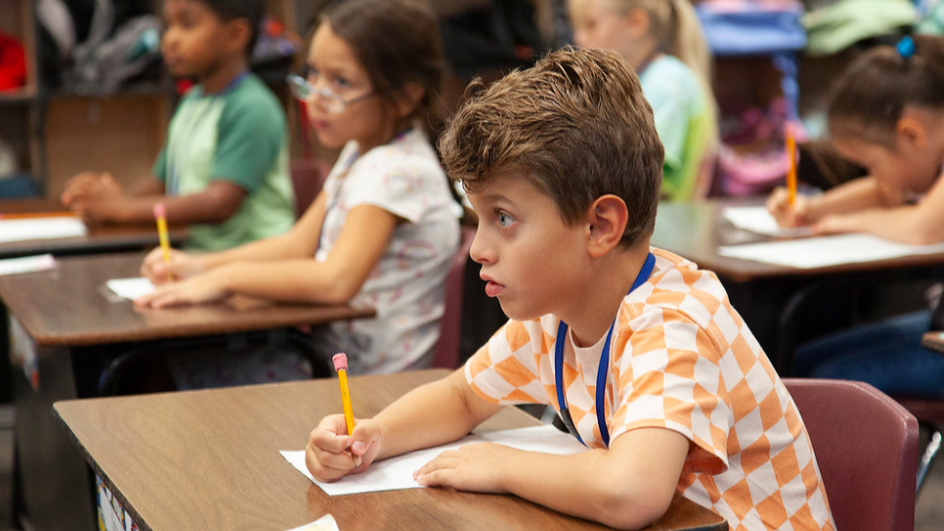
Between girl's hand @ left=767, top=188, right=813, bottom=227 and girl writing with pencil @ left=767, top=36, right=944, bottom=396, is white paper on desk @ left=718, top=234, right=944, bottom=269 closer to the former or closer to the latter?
girl writing with pencil @ left=767, top=36, right=944, bottom=396

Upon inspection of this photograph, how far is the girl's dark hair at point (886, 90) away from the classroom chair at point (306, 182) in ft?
5.23

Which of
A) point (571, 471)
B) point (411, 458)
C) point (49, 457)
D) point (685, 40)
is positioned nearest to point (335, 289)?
point (49, 457)

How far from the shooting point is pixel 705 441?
99cm

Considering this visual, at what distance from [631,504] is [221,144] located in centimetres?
222

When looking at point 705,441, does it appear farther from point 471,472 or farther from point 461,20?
point 461,20

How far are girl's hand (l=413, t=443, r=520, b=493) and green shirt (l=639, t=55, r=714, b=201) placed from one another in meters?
2.26

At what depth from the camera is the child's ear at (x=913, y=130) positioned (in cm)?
235

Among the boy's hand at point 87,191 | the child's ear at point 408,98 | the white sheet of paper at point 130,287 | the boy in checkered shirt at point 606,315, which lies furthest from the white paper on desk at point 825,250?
the boy's hand at point 87,191

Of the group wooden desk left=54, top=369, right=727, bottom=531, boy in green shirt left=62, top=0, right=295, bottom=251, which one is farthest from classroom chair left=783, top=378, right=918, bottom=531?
boy in green shirt left=62, top=0, right=295, bottom=251

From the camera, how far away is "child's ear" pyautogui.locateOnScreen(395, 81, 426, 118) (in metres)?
2.23

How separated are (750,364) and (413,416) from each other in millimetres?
A: 383

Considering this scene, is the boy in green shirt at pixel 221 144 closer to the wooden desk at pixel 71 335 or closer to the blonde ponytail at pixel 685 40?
the wooden desk at pixel 71 335

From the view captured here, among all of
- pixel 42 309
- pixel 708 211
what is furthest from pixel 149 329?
pixel 708 211

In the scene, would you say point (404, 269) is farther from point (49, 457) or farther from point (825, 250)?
point (825, 250)
